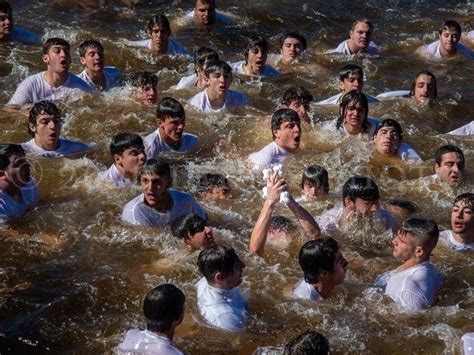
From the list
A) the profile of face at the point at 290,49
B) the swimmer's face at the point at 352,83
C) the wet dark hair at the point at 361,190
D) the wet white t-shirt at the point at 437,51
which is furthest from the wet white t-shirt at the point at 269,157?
the wet white t-shirt at the point at 437,51

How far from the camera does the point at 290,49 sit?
12.9 meters

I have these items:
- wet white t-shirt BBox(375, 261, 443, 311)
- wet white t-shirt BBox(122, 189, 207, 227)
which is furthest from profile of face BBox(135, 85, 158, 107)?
wet white t-shirt BBox(375, 261, 443, 311)

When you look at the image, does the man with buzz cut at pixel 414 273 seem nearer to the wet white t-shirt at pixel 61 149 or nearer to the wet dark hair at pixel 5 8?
the wet white t-shirt at pixel 61 149

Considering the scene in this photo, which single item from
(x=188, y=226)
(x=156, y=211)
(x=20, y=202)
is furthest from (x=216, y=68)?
(x=188, y=226)

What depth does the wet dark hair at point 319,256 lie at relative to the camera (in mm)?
6465

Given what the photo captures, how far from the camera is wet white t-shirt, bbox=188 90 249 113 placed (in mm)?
10797

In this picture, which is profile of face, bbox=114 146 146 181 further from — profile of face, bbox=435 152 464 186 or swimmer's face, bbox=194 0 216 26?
swimmer's face, bbox=194 0 216 26

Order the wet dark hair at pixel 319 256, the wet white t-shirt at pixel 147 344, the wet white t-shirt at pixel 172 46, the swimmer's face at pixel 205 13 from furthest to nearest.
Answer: the swimmer's face at pixel 205 13, the wet white t-shirt at pixel 172 46, the wet dark hair at pixel 319 256, the wet white t-shirt at pixel 147 344

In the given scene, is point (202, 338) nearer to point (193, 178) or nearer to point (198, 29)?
point (193, 178)

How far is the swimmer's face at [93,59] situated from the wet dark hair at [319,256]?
552 cm

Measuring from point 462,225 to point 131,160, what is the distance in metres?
3.32

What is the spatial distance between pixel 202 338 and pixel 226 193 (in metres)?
2.73

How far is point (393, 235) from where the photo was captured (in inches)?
319

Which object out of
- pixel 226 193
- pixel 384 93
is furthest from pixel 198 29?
pixel 226 193
